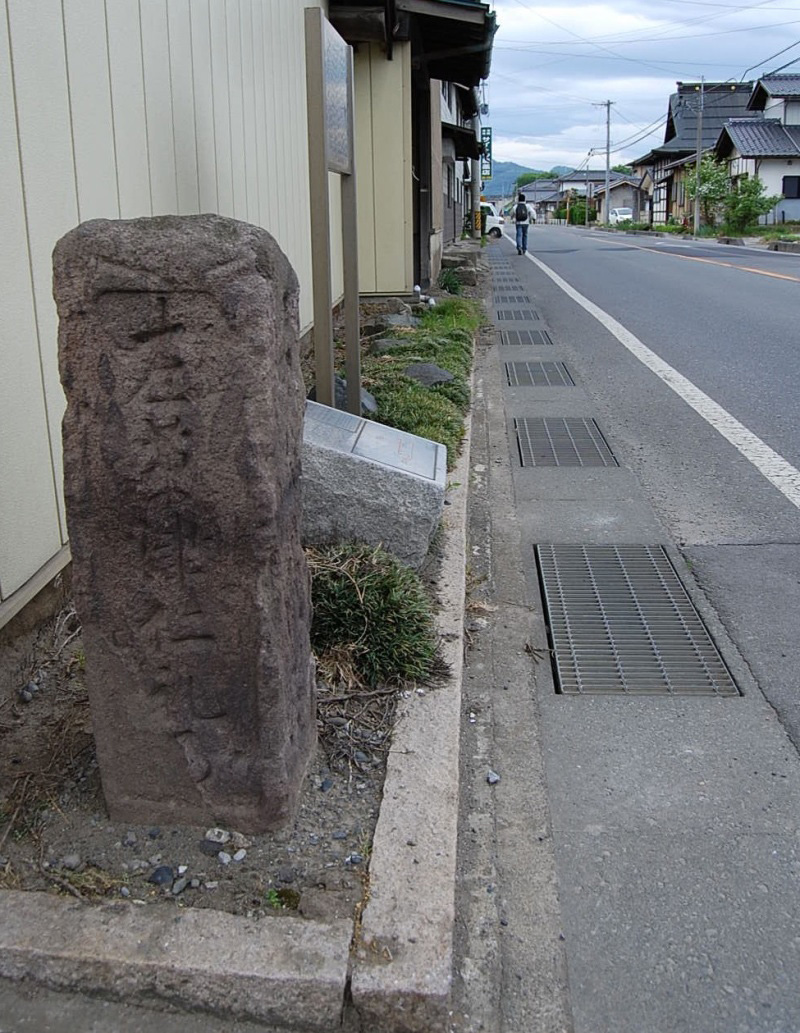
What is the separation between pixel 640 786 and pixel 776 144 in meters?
58.2

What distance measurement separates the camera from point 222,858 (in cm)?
252

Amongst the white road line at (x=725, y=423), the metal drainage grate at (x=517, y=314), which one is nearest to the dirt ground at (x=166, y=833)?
the white road line at (x=725, y=423)

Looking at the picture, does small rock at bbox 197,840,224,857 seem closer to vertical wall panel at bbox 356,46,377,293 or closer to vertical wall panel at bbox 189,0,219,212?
vertical wall panel at bbox 189,0,219,212

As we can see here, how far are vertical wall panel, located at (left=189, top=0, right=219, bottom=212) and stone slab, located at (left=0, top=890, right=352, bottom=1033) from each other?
4.00 meters

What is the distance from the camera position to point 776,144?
5375cm

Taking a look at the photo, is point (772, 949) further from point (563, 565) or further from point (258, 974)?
point (563, 565)

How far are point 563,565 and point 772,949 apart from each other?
2.66 m

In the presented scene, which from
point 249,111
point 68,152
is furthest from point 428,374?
point 68,152

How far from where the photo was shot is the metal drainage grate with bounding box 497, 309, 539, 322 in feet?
49.2

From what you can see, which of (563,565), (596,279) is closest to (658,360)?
(563,565)

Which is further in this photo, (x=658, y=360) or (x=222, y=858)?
(x=658, y=360)

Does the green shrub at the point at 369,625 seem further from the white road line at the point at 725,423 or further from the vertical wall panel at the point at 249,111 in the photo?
the vertical wall panel at the point at 249,111

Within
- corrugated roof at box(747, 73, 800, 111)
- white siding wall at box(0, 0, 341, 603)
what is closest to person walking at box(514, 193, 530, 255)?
white siding wall at box(0, 0, 341, 603)

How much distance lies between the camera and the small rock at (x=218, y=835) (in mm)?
2584
